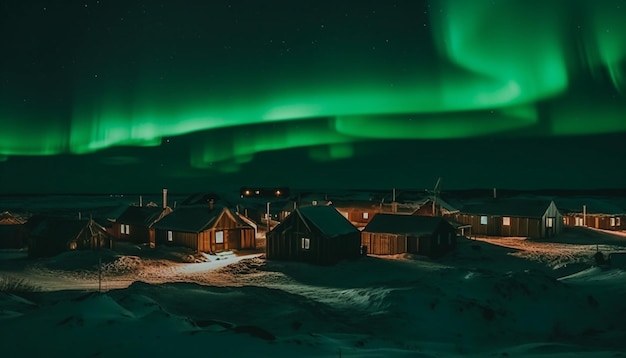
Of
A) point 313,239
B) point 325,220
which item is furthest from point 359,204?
point 313,239

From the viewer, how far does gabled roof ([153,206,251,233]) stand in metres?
44.7

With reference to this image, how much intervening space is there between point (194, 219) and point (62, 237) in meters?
11.6

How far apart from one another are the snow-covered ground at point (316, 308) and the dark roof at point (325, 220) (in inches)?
109

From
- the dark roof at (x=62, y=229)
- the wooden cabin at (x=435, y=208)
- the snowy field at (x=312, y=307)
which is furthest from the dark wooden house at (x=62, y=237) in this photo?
the wooden cabin at (x=435, y=208)

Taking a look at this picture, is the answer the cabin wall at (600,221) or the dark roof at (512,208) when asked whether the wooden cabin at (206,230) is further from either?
the cabin wall at (600,221)

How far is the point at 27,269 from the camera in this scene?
3588cm

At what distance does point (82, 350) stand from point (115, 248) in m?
37.5

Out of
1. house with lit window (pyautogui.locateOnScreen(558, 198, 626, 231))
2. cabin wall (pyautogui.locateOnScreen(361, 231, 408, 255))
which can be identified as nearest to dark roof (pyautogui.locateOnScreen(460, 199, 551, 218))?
house with lit window (pyautogui.locateOnScreen(558, 198, 626, 231))

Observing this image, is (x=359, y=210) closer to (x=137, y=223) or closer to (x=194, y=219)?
(x=137, y=223)

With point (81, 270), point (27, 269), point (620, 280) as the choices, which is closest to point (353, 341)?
point (620, 280)

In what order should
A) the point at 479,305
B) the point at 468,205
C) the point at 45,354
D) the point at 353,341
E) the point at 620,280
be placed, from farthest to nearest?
the point at 468,205
the point at 620,280
the point at 479,305
the point at 353,341
the point at 45,354

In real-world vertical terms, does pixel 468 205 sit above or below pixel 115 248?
above

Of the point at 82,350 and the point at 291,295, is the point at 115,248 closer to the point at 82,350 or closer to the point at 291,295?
the point at 291,295

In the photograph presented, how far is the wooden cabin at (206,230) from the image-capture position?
4434cm
